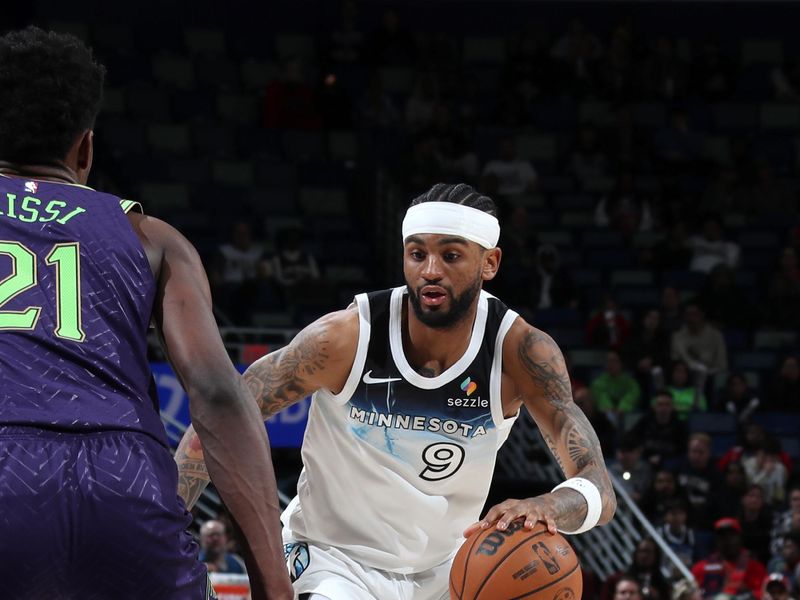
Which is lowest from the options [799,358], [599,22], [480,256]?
[799,358]

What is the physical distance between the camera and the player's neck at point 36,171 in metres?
2.63

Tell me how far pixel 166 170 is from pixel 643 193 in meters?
5.52

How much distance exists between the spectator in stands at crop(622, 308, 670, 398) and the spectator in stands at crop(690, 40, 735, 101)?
16.6 feet

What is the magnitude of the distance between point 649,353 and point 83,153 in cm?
1149

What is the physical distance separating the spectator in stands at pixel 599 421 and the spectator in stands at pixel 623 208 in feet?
12.3

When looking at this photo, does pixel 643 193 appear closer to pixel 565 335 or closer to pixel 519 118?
pixel 519 118

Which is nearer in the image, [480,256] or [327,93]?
[480,256]

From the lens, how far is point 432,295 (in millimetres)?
4562

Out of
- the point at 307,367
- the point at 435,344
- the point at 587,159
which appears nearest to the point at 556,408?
the point at 435,344

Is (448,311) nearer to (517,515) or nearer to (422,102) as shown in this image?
(517,515)

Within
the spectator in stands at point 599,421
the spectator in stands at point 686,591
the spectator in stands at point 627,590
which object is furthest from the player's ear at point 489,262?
the spectator in stands at point 599,421

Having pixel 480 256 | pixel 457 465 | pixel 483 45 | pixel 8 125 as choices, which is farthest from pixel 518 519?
pixel 483 45

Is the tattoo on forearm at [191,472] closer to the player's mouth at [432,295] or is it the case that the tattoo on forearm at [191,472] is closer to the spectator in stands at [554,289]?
the player's mouth at [432,295]

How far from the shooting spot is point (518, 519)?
3957 mm
